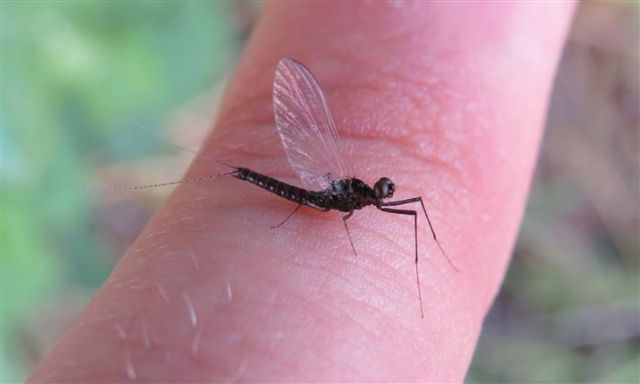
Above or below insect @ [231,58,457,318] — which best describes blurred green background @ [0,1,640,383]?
below

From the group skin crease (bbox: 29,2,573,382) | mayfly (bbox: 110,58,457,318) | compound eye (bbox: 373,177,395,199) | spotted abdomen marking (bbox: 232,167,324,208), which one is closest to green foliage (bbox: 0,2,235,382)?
skin crease (bbox: 29,2,573,382)

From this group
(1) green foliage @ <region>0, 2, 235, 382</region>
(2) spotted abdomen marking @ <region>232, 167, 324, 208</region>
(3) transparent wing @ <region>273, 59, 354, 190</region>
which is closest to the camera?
(2) spotted abdomen marking @ <region>232, 167, 324, 208</region>

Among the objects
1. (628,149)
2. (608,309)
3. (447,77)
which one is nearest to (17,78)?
(447,77)

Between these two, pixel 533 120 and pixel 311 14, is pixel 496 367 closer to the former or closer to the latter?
pixel 533 120

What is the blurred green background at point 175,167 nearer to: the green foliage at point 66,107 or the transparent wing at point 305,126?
the green foliage at point 66,107

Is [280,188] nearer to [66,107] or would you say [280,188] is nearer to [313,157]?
[313,157]

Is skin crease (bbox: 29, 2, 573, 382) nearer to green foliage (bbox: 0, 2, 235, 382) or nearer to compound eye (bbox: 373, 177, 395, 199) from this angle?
compound eye (bbox: 373, 177, 395, 199)

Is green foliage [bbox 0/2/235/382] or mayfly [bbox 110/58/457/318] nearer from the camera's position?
mayfly [bbox 110/58/457/318]

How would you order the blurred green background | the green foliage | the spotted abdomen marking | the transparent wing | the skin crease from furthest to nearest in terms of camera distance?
the blurred green background < the green foliage < the transparent wing < the spotted abdomen marking < the skin crease
